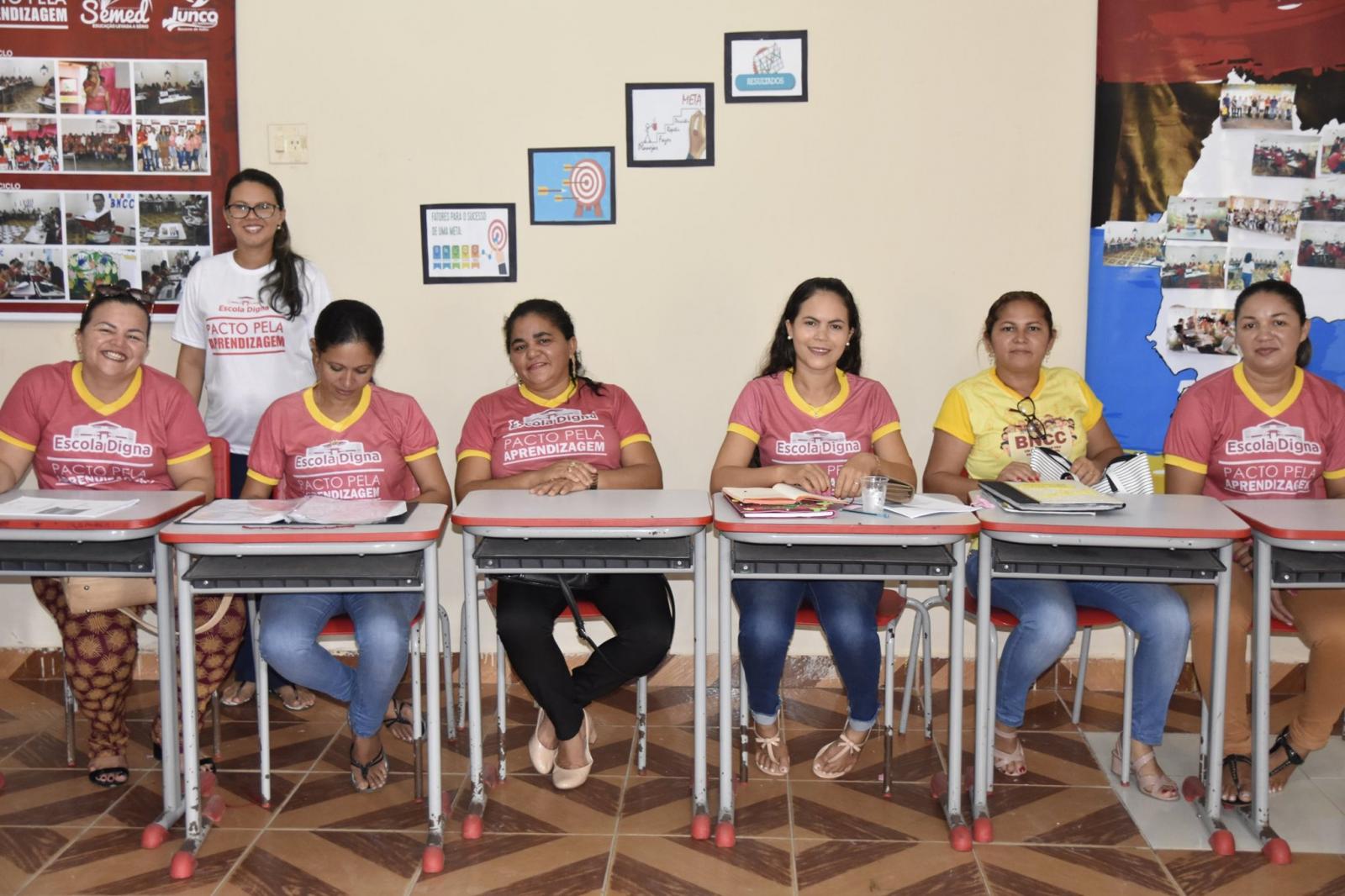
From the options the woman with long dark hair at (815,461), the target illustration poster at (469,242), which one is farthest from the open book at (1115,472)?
the target illustration poster at (469,242)

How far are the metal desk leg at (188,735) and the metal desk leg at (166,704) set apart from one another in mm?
73

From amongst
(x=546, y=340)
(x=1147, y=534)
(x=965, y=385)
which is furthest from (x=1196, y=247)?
(x=546, y=340)

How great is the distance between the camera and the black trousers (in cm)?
306

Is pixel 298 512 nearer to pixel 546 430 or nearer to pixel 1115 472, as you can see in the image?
pixel 546 430

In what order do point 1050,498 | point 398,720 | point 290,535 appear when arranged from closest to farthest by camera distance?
point 290,535 < point 1050,498 < point 398,720

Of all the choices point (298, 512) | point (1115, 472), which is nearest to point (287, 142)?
point (298, 512)

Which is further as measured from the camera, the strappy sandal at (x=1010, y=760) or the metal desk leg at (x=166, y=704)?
the strappy sandal at (x=1010, y=760)

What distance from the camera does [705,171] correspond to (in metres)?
3.87

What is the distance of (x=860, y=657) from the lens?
10.3 ft

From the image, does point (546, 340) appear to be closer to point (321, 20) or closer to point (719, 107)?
point (719, 107)

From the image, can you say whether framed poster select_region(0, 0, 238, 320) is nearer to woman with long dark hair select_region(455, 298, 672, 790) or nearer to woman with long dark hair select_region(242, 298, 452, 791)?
woman with long dark hair select_region(242, 298, 452, 791)

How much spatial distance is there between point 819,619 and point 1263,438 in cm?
129

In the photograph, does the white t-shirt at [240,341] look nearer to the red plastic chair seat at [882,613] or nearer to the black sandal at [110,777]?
the black sandal at [110,777]

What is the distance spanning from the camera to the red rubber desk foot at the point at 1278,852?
2756 millimetres
